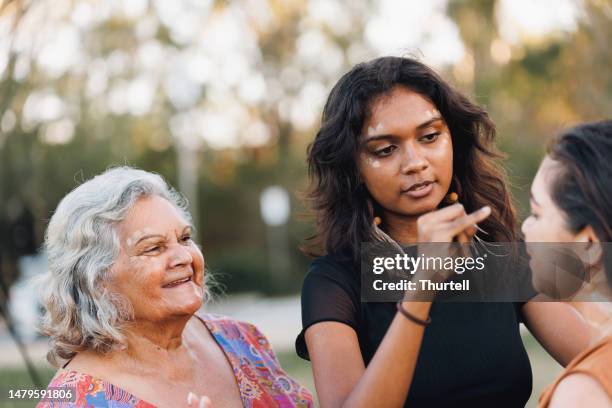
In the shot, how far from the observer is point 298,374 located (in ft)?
29.8

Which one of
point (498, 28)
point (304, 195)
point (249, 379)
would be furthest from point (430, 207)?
point (498, 28)

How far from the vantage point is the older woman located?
2943 mm

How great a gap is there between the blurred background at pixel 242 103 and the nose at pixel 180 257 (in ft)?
28.9

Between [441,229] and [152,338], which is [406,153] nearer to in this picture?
[441,229]

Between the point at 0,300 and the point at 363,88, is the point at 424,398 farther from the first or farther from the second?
the point at 0,300

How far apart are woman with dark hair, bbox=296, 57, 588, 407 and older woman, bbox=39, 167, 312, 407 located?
1.72 ft

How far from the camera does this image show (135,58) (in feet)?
79.9

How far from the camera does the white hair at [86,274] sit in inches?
116

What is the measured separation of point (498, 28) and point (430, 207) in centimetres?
2187

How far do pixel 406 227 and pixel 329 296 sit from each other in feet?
1.29

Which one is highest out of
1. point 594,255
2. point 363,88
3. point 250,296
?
point 363,88

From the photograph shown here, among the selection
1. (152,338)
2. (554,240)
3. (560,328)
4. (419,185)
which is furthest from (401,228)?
(152,338)

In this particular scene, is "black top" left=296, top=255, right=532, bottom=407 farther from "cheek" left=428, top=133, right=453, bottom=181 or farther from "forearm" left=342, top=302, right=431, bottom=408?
"cheek" left=428, top=133, right=453, bottom=181

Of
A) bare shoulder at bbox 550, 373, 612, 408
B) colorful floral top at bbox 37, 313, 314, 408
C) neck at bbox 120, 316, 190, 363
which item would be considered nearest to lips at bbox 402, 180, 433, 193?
bare shoulder at bbox 550, 373, 612, 408
